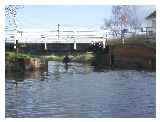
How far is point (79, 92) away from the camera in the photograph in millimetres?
5215

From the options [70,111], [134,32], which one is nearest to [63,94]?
[70,111]

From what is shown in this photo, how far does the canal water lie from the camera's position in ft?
16.7

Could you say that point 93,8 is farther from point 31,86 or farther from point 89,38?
point 31,86

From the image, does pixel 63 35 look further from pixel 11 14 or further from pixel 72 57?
pixel 11 14

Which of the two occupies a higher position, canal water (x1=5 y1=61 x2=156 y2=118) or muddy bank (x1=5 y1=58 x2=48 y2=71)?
muddy bank (x1=5 y1=58 x2=48 y2=71)

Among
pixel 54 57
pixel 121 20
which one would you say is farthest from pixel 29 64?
pixel 121 20

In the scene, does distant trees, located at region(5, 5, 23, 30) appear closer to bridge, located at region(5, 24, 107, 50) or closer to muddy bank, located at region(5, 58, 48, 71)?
bridge, located at region(5, 24, 107, 50)

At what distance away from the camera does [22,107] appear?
515cm

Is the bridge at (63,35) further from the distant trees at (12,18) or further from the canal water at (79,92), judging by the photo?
the canal water at (79,92)

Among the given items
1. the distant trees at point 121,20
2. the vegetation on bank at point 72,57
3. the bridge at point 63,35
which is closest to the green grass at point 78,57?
the vegetation on bank at point 72,57

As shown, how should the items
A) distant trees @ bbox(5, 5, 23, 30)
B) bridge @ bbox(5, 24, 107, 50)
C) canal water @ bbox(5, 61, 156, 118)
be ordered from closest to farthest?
distant trees @ bbox(5, 5, 23, 30) < canal water @ bbox(5, 61, 156, 118) < bridge @ bbox(5, 24, 107, 50)

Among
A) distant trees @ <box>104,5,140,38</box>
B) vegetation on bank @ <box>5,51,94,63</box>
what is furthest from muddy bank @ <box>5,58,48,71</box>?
distant trees @ <box>104,5,140,38</box>

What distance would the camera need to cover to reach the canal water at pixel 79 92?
510 centimetres

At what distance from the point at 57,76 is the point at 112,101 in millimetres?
600
